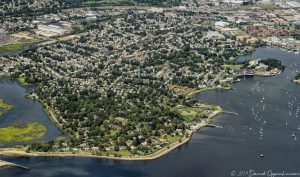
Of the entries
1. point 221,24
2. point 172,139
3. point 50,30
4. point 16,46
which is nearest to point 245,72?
point 172,139

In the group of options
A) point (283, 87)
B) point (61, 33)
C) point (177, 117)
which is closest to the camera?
point (177, 117)

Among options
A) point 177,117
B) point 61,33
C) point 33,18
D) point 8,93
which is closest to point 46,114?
point 8,93

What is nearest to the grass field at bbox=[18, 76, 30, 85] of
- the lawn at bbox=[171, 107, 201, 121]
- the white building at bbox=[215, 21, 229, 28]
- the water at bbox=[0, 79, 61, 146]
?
the water at bbox=[0, 79, 61, 146]

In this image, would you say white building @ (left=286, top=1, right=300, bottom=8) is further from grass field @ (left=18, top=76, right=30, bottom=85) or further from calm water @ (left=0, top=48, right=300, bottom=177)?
grass field @ (left=18, top=76, right=30, bottom=85)

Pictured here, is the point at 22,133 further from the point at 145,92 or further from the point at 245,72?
the point at 245,72

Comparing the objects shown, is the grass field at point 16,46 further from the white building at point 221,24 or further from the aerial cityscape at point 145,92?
the white building at point 221,24

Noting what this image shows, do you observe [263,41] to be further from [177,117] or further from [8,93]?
[8,93]
